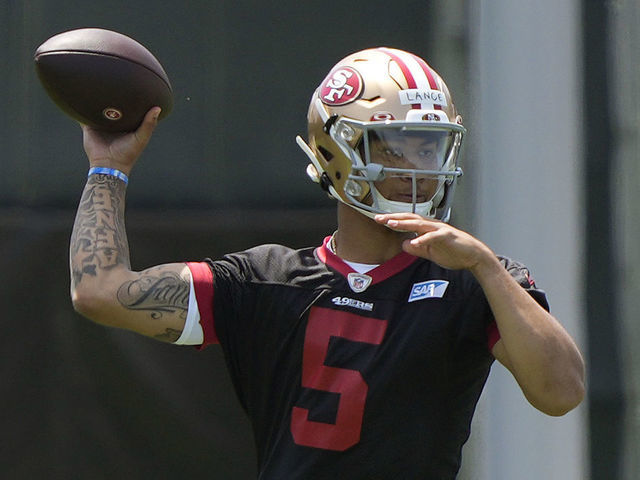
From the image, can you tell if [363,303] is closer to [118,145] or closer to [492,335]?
[492,335]

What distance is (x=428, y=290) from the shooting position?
7.77 ft

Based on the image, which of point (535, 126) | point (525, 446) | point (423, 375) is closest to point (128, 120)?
point (423, 375)

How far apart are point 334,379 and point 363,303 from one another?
7.1 inches

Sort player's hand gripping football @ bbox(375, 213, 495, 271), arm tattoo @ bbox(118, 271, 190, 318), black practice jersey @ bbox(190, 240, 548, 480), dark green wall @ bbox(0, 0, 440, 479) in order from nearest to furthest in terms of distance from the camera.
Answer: player's hand gripping football @ bbox(375, 213, 495, 271) < black practice jersey @ bbox(190, 240, 548, 480) < arm tattoo @ bbox(118, 271, 190, 318) < dark green wall @ bbox(0, 0, 440, 479)

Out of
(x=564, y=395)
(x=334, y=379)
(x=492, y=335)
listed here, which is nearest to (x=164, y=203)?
(x=334, y=379)

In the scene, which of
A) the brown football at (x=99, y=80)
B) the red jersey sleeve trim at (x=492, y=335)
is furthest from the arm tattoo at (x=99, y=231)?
the red jersey sleeve trim at (x=492, y=335)

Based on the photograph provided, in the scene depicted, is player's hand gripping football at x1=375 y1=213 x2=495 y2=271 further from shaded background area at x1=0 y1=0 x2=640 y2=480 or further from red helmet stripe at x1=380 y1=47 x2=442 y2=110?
shaded background area at x1=0 y1=0 x2=640 y2=480

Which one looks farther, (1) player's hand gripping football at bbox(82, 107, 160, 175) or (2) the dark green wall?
(2) the dark green wall

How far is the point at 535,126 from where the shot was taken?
352cm

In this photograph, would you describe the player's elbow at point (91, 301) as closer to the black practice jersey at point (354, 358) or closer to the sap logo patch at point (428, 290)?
the black practice jersey at point (354, 358)

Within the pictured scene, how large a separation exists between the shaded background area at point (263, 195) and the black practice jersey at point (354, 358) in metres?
0.99

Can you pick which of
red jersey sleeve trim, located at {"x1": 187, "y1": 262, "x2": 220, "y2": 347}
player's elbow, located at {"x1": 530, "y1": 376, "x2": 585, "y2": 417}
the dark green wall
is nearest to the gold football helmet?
red jersey sleeve trim, located at {"x1": 187, "y1": 262, "x2": 220, "y2": 347}

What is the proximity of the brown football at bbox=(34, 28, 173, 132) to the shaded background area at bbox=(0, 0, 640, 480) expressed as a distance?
3.01 feet

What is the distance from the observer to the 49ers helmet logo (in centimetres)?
250
